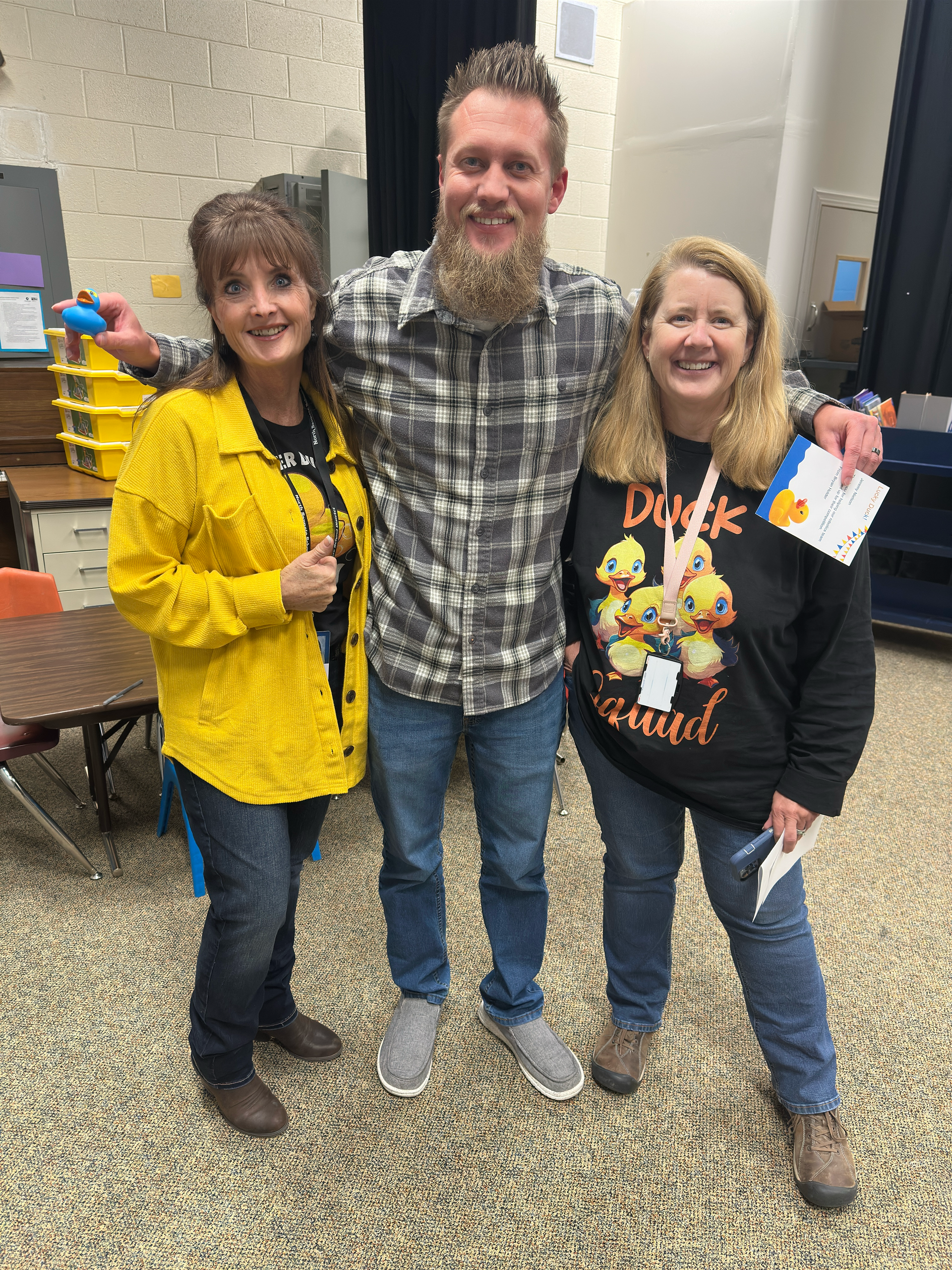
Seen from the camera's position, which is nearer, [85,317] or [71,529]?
[85,317]

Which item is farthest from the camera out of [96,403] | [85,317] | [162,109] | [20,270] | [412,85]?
[162,109]

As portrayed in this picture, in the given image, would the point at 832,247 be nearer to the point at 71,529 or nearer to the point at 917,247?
the point at 917,247

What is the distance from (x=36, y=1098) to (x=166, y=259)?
12.1ft

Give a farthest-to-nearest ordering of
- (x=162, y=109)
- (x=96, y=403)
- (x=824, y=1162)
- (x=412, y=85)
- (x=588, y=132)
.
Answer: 1. (x=588, y=132)
2. (x=162, y=109)
3. (x=96, y=403)
4. (x=412, y=85)
5. (x=824, y=1162)

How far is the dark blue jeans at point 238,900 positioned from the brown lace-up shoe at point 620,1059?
2.28 ft

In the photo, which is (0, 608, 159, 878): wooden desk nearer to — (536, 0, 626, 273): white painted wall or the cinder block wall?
the cinder block wall

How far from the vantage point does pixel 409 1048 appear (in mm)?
1641

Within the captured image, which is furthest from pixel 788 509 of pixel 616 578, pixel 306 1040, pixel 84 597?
pixel 84 597

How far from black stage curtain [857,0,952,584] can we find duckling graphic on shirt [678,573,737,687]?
3.58 metres

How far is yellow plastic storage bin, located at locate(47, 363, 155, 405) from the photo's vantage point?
328cm

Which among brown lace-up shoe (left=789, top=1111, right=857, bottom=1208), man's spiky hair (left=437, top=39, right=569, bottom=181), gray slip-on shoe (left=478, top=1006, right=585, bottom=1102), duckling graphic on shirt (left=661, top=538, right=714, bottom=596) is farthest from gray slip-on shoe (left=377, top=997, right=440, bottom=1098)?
man's spiky hair (left=437, top=39, right=569, bottom=181)

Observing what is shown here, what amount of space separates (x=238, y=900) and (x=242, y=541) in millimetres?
582

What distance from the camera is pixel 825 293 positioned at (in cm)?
456

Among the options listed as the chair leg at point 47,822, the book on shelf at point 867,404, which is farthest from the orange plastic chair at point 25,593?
the book on shelf at point 867,404
